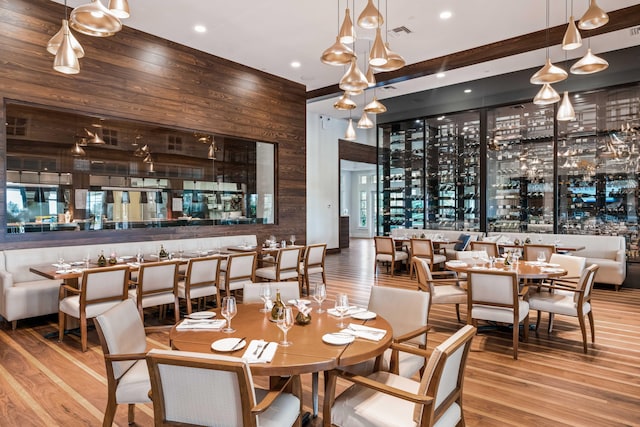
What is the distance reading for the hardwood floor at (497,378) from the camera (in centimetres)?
279

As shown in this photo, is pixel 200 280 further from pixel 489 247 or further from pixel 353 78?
pixel 489 247

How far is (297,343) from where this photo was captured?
2188mm

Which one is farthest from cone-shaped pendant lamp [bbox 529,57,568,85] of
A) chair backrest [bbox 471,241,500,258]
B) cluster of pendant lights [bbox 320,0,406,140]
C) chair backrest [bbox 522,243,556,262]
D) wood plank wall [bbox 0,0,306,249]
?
wood plank wall [bbox 0,0,306,249]

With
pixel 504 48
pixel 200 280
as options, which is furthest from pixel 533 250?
pixel 200 280

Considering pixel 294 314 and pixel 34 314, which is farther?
pixel 34 314

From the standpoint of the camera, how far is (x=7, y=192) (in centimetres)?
507

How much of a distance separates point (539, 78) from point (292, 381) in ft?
14.1

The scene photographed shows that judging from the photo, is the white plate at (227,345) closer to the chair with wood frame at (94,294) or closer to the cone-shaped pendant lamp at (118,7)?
the chair with wood frame at (94,294)

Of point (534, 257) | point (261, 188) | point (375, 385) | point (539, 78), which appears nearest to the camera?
point (375, 385)

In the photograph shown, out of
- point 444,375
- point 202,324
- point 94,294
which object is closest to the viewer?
point 444,375

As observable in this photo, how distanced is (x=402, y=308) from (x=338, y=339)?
0.89 metres

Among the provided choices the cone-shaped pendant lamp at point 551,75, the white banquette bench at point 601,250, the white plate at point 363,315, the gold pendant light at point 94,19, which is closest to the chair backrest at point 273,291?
the white plate at point 363,315

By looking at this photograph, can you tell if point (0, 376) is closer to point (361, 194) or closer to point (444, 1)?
point (444, 1)

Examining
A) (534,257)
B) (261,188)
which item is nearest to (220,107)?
(261,188)
